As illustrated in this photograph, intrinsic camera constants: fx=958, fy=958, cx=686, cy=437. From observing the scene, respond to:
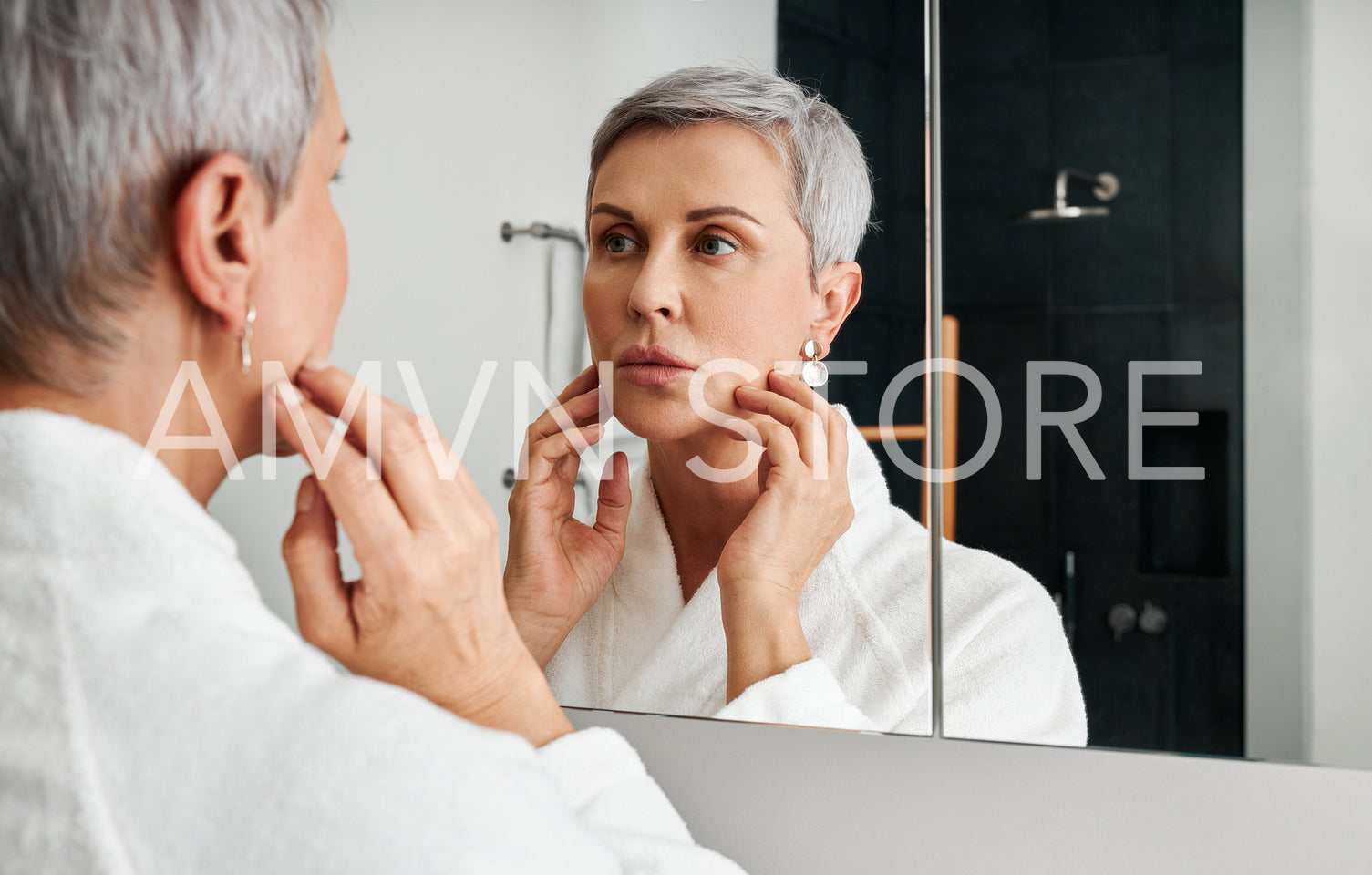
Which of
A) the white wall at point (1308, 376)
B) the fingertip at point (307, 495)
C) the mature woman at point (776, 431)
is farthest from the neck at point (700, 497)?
the white wall at point (1308, 376)

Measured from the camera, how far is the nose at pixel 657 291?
0.76 m

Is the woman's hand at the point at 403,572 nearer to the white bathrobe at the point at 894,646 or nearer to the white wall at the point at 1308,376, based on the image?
the white bathrobe at the point at 894,646

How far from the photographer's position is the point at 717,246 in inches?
29.5

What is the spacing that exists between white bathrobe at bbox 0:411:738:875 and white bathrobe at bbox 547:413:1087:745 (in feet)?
0.90

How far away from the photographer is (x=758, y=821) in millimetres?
811

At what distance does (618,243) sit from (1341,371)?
1.72 ft

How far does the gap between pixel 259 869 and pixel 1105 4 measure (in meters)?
0.77

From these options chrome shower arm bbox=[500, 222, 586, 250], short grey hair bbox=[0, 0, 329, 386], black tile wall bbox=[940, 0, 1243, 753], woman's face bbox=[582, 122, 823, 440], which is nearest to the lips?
woman's face bbox=[582, 122, 823, 440]

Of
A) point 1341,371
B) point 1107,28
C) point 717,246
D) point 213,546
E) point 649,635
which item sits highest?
point 1107,28

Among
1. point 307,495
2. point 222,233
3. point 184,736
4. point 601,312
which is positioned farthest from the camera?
point 601,312

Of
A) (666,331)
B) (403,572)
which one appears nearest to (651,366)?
(666,331)

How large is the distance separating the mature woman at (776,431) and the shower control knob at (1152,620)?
58 mm

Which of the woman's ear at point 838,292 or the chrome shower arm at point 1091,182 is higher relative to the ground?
the chrome shower arm at point 1091,182

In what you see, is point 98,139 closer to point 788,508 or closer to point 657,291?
point 657,291
